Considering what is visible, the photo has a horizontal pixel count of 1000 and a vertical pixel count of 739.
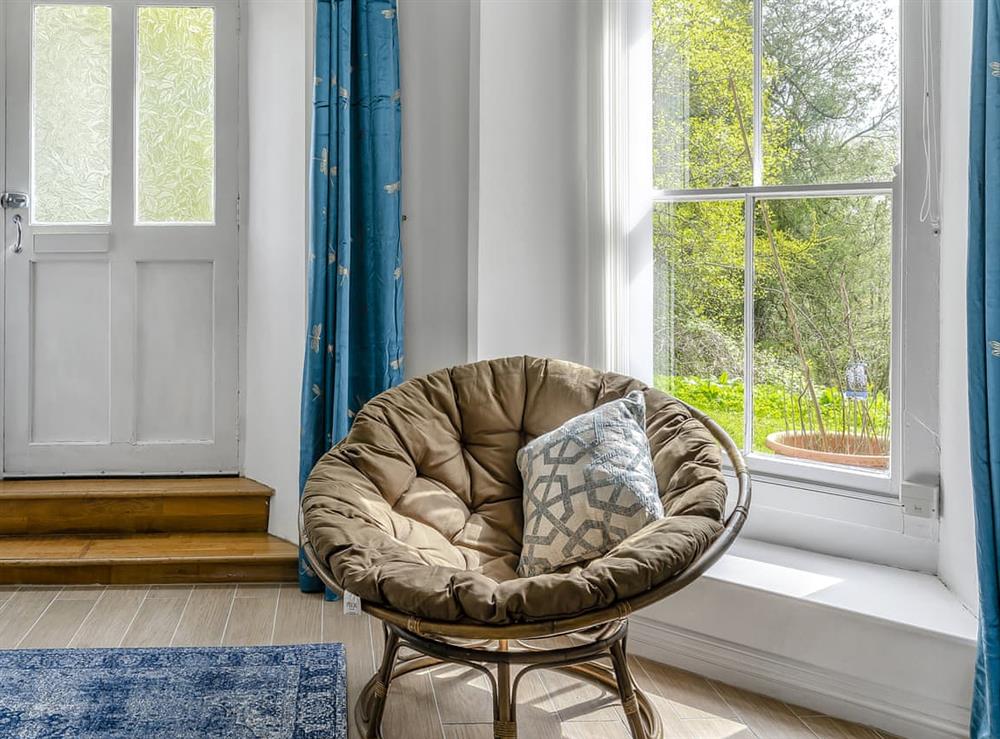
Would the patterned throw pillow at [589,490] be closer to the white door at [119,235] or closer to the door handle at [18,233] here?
the white door at [119,235]

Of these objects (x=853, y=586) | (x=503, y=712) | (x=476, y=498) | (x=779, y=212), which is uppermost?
(x=779, y=212)

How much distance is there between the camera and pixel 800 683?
2.18m

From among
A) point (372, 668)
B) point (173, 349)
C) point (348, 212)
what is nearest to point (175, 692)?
point (372, 668)

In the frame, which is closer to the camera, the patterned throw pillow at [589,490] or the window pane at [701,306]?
the patterned throw pillow at [589,490]

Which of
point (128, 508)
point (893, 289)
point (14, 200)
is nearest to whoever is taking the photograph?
point (893, 289)

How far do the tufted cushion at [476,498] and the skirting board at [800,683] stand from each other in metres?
0.62

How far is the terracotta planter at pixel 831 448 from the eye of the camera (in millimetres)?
2381

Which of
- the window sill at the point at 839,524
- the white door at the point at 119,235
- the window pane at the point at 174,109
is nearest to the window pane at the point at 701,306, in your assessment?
the window sill at the point at 839,524

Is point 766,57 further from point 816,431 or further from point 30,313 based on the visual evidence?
point 30,313

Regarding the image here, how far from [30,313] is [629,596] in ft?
9.52

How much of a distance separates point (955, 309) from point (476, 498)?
4.06 feet

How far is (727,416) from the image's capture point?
2.68m

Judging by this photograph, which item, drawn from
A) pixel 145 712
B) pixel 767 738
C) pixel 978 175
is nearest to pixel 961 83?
pixel 978 175

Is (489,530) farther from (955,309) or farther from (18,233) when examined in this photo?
(18,233)
